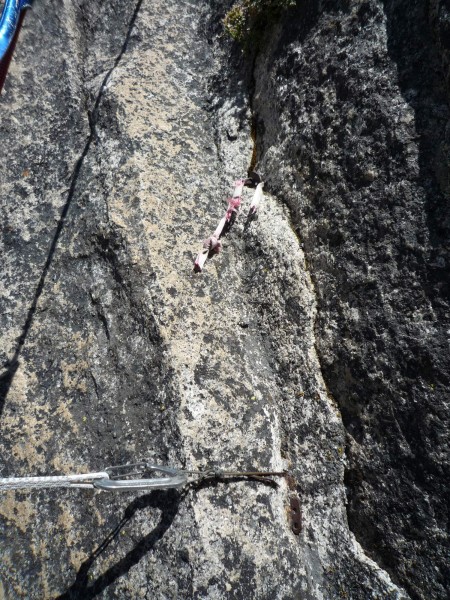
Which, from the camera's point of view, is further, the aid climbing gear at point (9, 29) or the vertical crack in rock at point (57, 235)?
the vertical crack in rock at point (57, 235)

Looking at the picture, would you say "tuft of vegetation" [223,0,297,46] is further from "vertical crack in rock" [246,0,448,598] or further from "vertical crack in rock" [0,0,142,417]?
"vertical crack in rock" [0,0,142,417]

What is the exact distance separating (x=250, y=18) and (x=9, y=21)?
1.68 m

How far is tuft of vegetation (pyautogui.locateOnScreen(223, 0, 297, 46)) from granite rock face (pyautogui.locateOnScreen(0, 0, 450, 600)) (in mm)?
89

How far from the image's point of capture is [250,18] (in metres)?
3.18

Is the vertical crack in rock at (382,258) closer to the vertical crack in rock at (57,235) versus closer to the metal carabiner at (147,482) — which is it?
the metal carabiner at (147,482)

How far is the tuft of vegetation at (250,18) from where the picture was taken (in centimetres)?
305

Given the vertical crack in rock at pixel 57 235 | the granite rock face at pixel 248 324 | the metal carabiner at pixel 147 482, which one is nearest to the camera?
the metal carabiner at pixel 147 482

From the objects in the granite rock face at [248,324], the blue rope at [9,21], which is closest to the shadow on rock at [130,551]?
the granite rock face at [248,324]

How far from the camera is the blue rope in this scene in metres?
2.05

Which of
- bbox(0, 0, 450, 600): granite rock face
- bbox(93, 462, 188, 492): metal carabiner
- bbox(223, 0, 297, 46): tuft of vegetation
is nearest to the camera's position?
bbox(93, 462, 188, 492): metal carabiner

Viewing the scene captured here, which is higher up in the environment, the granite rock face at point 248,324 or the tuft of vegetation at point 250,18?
the tuft of vegetation at point 250,18

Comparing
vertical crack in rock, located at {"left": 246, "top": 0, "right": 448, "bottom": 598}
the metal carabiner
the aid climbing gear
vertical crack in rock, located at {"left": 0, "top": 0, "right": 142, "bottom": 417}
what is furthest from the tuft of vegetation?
the metal carabiner

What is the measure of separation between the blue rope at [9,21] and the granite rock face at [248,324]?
94 centimetres

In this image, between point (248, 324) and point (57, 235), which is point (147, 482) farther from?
point (57, 235)
